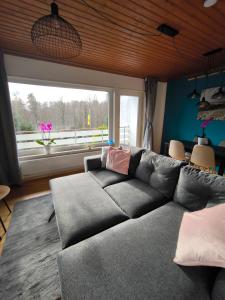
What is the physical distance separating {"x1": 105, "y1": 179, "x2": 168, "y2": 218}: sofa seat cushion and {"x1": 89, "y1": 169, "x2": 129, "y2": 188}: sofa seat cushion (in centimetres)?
11

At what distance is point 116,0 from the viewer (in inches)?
52.5

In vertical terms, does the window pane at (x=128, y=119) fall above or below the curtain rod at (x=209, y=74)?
below

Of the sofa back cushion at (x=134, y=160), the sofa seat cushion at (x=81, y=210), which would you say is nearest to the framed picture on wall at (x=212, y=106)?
→ the sofa back cushion at (x=134, y=160)

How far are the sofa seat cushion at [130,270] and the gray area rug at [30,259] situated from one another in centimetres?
50

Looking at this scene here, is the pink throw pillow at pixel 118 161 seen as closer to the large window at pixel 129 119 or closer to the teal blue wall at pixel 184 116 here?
the large window at pixel 129 119

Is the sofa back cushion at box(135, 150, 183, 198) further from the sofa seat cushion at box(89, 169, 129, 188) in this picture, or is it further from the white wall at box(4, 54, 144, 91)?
the white wall at box(4, 54, 144, 91)

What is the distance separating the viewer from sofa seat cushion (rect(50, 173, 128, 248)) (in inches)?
45.5

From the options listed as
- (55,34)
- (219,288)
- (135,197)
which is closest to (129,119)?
(135,197)

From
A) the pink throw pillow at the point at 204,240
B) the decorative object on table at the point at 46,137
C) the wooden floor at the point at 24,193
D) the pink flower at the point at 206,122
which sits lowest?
the wooden floor at the point at 24,193

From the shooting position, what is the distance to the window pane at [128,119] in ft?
13.5

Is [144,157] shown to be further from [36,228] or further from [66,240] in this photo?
[36,228]

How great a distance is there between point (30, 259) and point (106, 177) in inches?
46.7

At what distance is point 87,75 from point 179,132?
300cm

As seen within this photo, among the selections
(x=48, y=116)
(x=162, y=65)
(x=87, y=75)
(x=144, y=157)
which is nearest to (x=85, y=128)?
(x=48, y=116)
